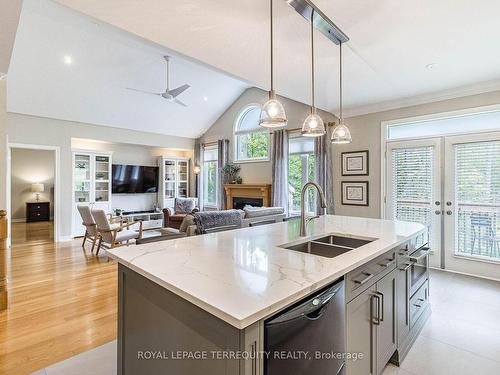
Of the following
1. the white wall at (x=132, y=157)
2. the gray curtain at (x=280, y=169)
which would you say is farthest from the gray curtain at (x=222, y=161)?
the gray curtain at (x=280, y=169)

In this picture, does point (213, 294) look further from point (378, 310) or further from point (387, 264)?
point (387, 264)

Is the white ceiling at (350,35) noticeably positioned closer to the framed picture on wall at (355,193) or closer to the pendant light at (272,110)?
the pendant light at (272,110)

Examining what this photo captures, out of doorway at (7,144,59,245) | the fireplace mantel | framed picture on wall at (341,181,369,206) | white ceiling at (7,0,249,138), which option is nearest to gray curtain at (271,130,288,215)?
the fireplace mantel

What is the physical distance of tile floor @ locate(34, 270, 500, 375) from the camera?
200 centimetres

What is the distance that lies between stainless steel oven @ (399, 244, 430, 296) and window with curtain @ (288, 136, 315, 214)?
3550mm

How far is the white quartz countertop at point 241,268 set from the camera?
0.98m

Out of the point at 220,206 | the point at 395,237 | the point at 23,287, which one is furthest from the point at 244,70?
the point at 220,206

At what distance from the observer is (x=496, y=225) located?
148 inches

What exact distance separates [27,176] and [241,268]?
35.6 ft

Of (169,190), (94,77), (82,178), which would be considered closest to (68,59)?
(94,77)

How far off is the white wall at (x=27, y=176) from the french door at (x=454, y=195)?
9.97m

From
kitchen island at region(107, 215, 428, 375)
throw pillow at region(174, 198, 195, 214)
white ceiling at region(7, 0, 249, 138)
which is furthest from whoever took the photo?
throw pillow at region(174, 198, 195, 214)

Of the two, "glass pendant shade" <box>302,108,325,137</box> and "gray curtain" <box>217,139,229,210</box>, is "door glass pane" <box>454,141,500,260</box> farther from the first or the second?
"gray curtain" <box>217,139,229,210</box>

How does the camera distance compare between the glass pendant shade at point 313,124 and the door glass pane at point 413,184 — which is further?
the door glass pane at point 413,184
